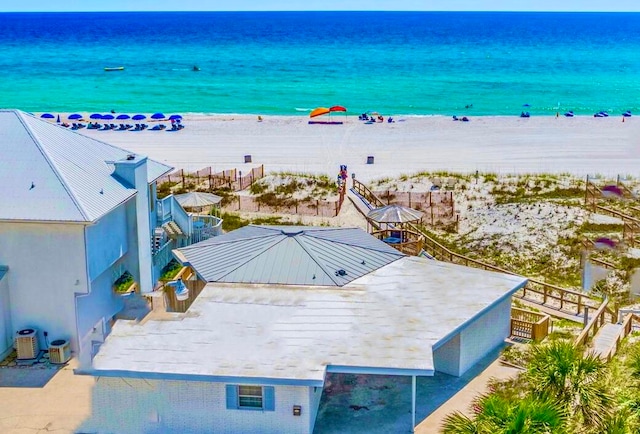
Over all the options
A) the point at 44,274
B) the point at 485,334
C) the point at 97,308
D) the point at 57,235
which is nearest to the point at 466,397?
the point at 485,334

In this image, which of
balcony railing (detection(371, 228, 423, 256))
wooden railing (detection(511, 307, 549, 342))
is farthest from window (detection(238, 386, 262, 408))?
balcony railing (detection(371, 228, 423, 256))

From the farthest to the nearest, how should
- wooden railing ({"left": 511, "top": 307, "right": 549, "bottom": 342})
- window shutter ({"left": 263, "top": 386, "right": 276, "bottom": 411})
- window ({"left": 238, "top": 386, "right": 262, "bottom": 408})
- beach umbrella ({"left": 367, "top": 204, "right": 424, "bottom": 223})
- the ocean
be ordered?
1. the ocean
2. beach umbrella ({"left": 367, "top": 204, "right": 424, "bottom": 223})
3. wooden railing ({"left": 511, "top": 307, "right": 549, "bottom": 342})
4. window ({"left": 238, "top": 386, "right": 262, "bottom": 408})
5. window shutter ({"left": 263, "top": 386, "right": 276, "bottom": 411})

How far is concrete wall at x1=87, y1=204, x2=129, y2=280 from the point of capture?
1953 centimetres

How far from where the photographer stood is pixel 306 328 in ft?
55.1

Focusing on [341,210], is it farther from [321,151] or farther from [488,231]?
[321,151]

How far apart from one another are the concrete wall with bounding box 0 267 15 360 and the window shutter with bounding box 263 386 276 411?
8.25 metres

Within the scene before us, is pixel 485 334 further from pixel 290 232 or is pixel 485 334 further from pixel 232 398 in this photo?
pixel 232 398

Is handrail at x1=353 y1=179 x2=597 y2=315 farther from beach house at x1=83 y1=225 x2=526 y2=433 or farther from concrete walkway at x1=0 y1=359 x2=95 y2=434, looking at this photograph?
concrete walkway at x1=0 y1=359 x2=95 y2=434

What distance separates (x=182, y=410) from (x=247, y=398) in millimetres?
1342

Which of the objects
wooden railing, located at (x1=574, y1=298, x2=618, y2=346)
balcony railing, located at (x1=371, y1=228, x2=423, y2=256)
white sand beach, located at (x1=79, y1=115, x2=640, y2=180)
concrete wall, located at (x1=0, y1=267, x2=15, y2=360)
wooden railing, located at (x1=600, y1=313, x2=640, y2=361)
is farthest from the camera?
white sand beach, located at (x1=79, y1=115, x2=640, y2=180)

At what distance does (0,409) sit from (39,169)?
20.8ft

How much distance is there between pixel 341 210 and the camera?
34.9 meters

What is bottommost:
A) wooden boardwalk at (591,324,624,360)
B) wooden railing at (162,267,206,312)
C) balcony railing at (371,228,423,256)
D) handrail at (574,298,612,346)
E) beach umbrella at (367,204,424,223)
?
wooden boardwalk at (591,324,624,360)

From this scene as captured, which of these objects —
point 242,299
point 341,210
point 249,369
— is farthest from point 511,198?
point 249,369
